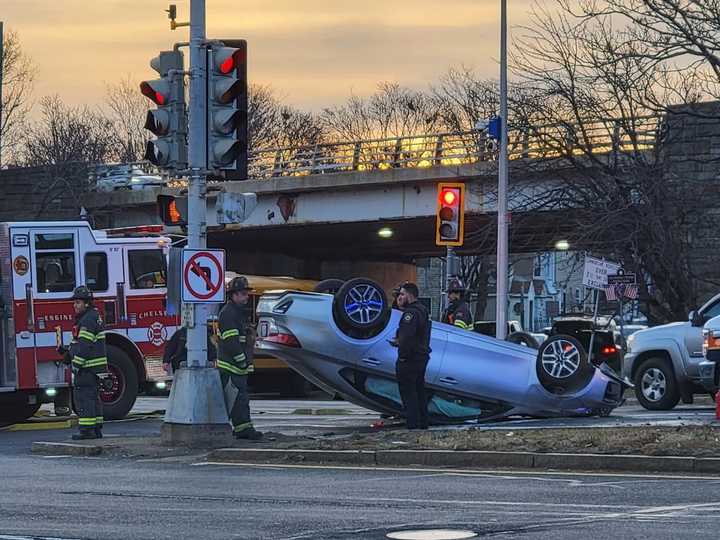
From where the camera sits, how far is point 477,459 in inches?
539

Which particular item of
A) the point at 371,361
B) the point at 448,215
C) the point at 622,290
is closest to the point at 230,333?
the point at 371,361

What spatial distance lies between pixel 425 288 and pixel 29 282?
264 ft

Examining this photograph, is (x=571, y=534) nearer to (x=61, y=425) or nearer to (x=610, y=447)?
(x=610, y=447)

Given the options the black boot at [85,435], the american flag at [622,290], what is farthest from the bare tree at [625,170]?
the black boot at [85,435]

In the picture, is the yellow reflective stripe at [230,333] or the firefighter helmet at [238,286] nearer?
the yellow reflective stripe at [230,333]

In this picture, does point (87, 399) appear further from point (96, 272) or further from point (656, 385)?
point (656, 385)

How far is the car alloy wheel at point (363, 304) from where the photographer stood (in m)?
17.1

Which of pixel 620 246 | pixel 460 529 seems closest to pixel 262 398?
pixel 620 246

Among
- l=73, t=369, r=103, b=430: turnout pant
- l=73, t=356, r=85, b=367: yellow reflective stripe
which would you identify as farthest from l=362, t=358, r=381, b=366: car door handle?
l=73, t=356, r=85, b=367: yellow reflective stripe

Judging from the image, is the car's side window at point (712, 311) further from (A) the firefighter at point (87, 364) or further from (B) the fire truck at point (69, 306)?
(A) the firefighter at point (87, 364)

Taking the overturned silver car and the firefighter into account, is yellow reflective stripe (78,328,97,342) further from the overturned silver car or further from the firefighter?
the overturned silver car

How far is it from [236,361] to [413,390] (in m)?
2.00

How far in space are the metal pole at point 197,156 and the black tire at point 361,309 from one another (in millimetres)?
1836

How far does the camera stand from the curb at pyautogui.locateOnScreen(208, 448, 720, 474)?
1272 centimetres
